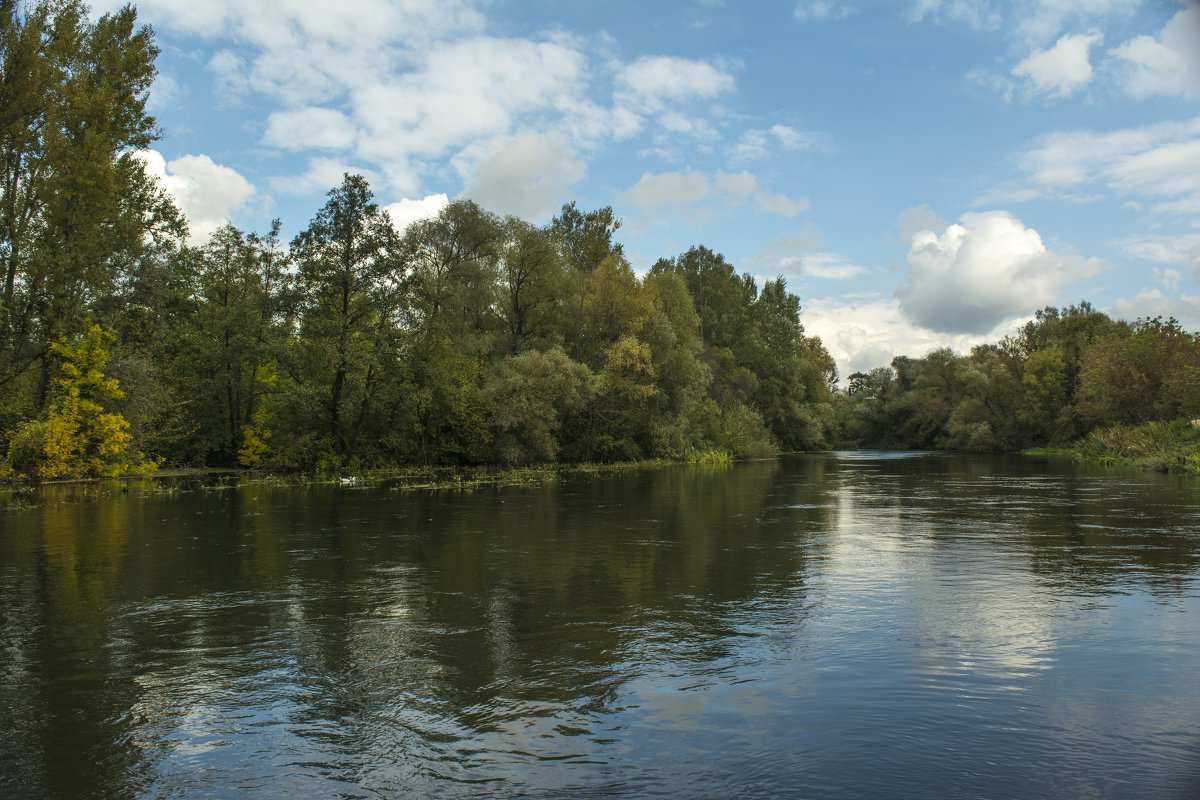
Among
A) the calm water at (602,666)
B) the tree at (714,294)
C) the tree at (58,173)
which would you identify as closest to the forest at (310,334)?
the tree at (58,173)

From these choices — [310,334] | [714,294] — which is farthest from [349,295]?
[714,294]

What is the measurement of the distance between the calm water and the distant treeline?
4425 centimetres

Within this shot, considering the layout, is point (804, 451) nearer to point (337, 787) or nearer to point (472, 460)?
point (472, 460)

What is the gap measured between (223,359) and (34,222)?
1727 centimetres

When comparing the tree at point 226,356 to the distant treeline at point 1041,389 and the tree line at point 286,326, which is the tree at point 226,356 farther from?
the distant treeline at point 1041,389

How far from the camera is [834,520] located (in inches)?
798

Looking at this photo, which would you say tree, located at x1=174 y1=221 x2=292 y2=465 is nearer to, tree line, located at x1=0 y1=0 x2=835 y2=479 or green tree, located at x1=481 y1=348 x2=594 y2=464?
tree line, located at x1=0 y1=0 x2=835 y2=479

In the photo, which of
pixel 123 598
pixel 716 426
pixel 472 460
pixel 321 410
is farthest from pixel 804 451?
pixel 123 598

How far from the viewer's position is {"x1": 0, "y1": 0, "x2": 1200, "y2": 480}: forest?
102 ft

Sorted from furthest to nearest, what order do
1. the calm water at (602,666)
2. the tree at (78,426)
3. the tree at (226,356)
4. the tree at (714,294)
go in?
the tree at (714,294), the tree at (226,356), the tree at (78,426), the calm water at (602,666)

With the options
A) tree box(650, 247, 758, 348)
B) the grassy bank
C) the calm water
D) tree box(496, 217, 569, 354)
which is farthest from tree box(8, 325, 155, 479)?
tree box(650, 247, 758, 348)

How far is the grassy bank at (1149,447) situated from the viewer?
127ft

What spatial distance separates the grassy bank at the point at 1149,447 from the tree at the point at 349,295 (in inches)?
1600

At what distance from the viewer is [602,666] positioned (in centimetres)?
758
